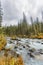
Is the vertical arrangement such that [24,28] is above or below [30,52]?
below

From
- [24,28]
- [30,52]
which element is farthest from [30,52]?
[24,28]

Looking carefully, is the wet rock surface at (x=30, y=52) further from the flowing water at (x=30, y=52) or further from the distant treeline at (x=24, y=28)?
the distant treeline at (x=24, y=28)

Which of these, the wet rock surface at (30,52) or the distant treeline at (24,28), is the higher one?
the wet rock surface at (30,52)

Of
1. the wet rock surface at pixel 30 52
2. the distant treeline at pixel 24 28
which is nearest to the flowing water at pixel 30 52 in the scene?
the wet rock surface at pixel 30 52

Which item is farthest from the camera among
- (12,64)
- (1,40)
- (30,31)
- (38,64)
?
(30,31)

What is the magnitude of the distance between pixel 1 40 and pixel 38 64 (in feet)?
44.2

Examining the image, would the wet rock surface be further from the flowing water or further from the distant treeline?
the distant treeline

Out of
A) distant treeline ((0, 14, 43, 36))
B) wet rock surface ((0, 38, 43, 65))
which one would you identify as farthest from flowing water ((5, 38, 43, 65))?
distant treeline ((0, 14, 43, 36))

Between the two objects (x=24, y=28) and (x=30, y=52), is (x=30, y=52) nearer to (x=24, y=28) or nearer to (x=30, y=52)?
(x=30, y=52)

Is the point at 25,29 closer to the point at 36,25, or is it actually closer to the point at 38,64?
the point at 36,25

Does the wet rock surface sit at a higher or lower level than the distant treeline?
higher

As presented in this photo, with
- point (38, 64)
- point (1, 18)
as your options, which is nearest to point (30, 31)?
point (1, 18)

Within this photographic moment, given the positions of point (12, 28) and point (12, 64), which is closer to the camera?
point (12, 64)

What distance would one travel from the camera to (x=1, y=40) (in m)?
28.4
